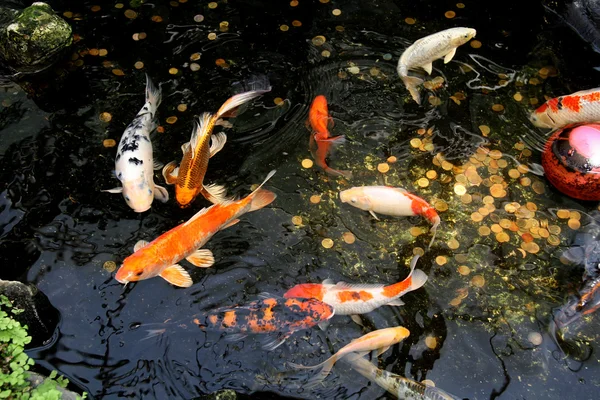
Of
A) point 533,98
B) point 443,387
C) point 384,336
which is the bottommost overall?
point 443,387

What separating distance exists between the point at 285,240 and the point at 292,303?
0.75 m

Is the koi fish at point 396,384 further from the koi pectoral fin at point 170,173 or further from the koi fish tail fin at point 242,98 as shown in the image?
the koi fish tail fin at point 242,98

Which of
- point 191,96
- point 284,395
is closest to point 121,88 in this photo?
point 191,96

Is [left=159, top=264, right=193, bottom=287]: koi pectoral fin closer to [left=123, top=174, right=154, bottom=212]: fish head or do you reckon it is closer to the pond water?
the pond water

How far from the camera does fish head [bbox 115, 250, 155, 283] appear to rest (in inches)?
160

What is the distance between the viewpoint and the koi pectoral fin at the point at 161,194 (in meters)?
4.82

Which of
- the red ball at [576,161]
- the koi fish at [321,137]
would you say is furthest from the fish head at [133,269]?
the red ball at [576,161]

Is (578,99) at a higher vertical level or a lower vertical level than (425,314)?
higher

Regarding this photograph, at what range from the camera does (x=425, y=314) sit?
4.39 metres

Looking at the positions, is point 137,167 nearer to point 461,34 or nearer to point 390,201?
point 390,201

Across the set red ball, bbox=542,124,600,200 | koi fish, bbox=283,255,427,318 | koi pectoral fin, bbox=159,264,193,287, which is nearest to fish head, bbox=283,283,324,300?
koi fish, bbox=283,255,427,318

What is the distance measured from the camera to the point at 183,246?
431cm

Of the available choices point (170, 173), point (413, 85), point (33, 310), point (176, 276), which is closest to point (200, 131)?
point (170, 173)

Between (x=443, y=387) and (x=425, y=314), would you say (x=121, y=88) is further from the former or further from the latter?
(x=443, y=387)
